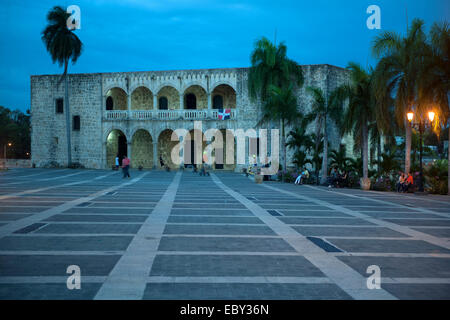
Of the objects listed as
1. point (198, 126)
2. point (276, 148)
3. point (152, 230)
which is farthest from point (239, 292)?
point (198, 126)

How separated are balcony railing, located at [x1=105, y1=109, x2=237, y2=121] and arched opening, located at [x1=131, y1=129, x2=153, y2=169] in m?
2.68

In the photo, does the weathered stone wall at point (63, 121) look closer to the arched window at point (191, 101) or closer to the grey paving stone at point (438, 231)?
the arched window at point (191, 101)

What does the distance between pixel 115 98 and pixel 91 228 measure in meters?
33.7

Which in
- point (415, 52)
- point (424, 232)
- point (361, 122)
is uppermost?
point (415, 52)

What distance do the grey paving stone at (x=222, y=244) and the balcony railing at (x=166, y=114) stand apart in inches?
1130

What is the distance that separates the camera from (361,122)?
20.7 metres

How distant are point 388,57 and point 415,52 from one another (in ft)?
4.25

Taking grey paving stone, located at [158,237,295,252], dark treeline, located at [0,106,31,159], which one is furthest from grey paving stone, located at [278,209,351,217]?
dark treeline, located at [0,106,31,159]

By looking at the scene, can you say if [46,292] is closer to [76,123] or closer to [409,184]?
[409,184]

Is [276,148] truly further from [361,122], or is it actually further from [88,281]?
[88,281]

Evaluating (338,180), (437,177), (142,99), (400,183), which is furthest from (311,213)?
(142,99)

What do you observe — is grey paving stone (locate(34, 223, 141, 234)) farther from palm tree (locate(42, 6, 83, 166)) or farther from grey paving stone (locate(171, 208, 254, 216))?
palm tree (locate(42, 6, 83, 166))

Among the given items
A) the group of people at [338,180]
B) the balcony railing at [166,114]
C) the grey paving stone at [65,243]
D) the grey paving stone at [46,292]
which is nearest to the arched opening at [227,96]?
the balcony railing at [166,114]

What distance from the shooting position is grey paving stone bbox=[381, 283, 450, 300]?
4488 millimetres
